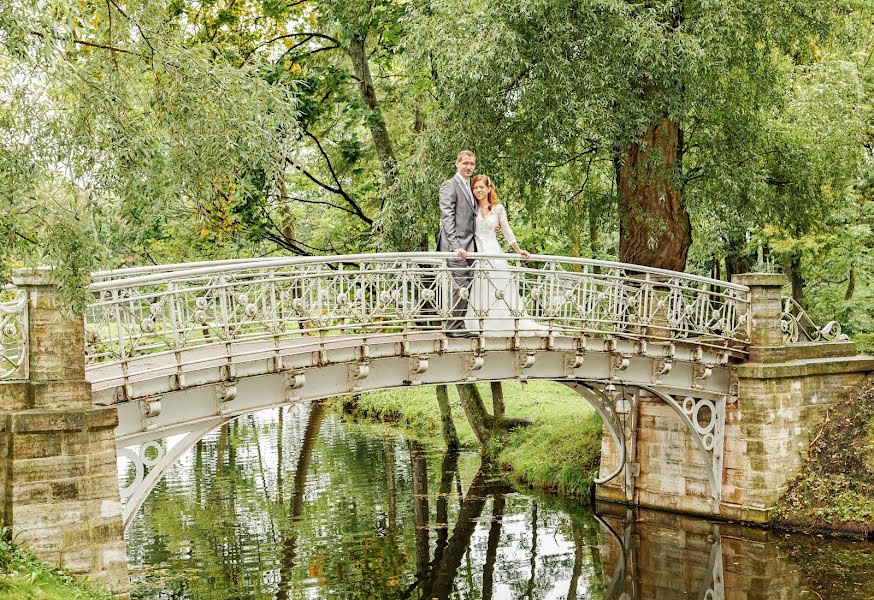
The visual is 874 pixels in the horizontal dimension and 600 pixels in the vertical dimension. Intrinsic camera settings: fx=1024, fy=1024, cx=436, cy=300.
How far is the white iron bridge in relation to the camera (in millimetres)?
9781

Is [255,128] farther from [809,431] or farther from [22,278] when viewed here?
[809,431]

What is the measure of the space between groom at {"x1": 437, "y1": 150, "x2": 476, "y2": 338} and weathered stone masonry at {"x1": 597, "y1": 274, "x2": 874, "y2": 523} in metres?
5.18

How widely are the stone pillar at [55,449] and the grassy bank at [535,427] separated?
9.96m

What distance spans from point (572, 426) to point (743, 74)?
7300 millimetres

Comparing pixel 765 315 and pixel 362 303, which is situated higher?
pixel 362 303

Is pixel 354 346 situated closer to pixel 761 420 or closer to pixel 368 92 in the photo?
pixel 761 420

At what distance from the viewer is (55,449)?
9.16m

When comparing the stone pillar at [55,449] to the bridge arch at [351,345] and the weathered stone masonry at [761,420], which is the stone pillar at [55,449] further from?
the weathered stone masonry at [761,420]

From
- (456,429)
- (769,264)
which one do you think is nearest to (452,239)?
(456,429)

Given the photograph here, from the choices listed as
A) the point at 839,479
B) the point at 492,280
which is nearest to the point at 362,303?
the point at 492,280

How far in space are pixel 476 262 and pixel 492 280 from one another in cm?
41

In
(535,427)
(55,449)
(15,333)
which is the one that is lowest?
(535,427)

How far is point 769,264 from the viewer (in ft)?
92.2

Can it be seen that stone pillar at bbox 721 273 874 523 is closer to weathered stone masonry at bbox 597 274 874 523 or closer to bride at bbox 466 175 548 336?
weathered stone masonry at bbox 597 274 874 523
